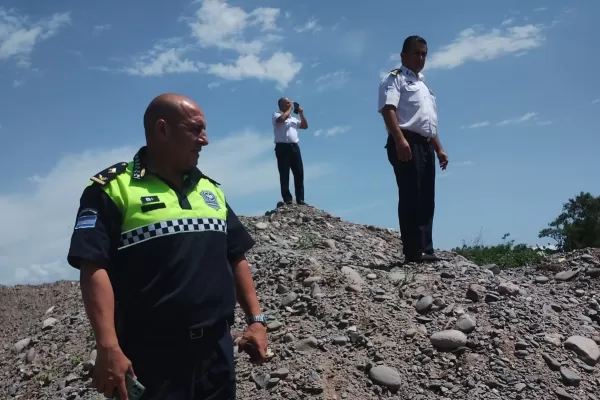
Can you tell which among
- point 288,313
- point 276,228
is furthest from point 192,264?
point 276,228

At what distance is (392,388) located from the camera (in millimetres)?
4266

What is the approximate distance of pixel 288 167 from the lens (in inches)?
415

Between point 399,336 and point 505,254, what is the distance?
373 cm

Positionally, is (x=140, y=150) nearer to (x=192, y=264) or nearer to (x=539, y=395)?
(x=192, y=264)

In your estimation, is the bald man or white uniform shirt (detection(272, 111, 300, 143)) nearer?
the bald man

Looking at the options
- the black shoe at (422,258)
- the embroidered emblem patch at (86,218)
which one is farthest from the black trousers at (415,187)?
the embroidered emblem patch at (86,218)

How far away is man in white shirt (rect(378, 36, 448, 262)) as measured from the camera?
225 inches

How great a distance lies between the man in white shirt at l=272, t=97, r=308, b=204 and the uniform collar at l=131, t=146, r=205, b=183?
770 centimetres

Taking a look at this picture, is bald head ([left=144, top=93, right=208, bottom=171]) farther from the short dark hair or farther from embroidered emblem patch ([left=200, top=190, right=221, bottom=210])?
the short dark hair

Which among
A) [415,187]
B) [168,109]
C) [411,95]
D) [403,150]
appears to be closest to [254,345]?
[168,109]

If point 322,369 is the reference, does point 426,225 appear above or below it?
above

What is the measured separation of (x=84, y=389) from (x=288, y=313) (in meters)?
1.68

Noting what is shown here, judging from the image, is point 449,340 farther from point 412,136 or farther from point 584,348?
point 412,136

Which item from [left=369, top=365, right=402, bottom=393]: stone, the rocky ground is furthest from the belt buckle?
[left=369, top=365, right=402, bottom=393]: stone
